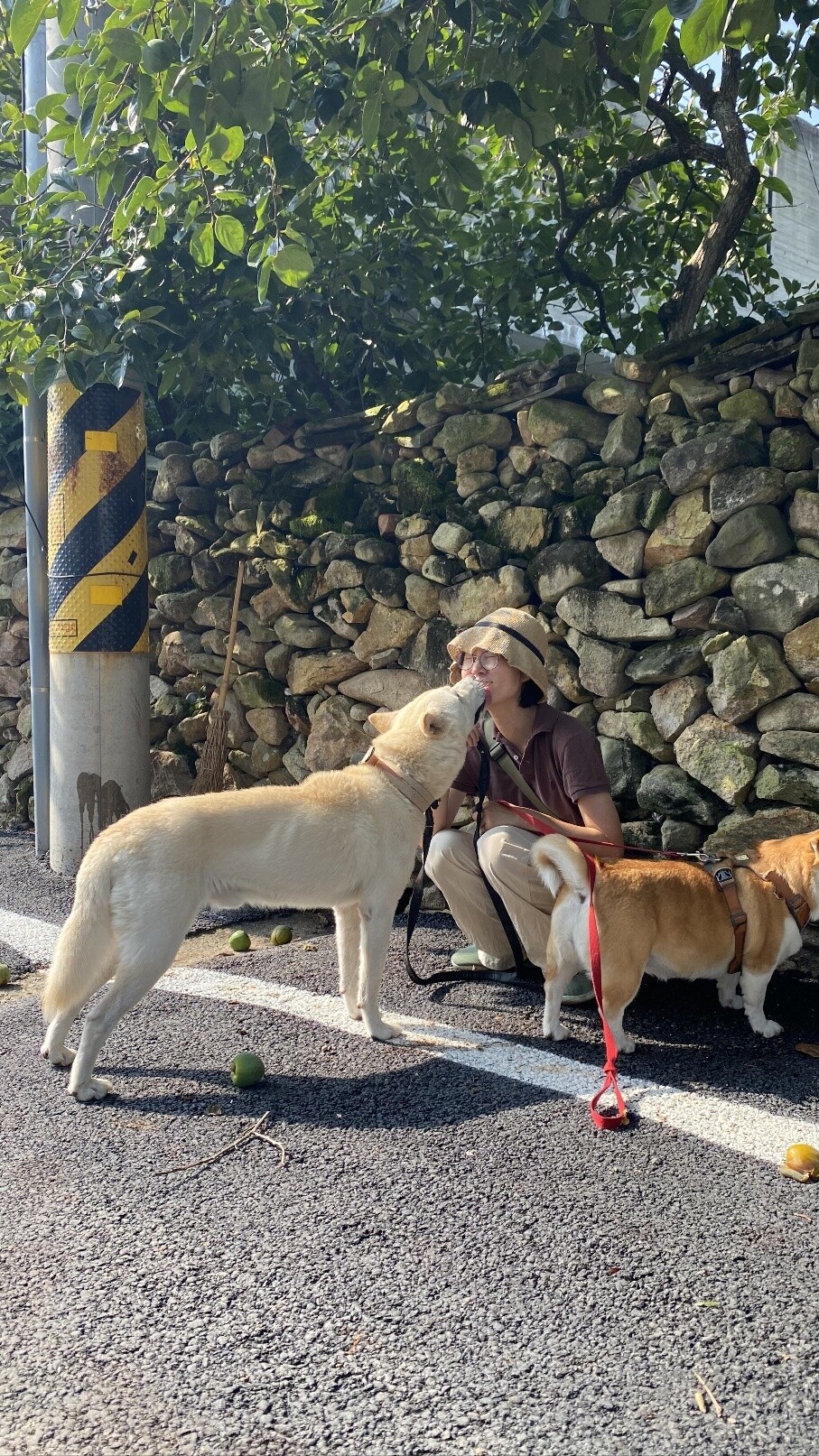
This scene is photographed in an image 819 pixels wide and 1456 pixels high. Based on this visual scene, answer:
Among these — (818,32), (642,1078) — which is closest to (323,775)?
(642,1078)

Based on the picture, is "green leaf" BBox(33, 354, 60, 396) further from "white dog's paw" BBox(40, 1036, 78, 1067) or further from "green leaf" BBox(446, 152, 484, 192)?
"white dog's paw" BBox(40, 1036, 78, 1067)

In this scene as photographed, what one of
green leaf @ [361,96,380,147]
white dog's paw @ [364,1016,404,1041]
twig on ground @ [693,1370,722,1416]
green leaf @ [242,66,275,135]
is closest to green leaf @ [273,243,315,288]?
green leaf @ [242,66,275,135]

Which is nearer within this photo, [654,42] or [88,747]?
[654,42]

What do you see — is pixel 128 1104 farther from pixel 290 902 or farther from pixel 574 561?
pixel 574 561

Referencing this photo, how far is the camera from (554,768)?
3959mm

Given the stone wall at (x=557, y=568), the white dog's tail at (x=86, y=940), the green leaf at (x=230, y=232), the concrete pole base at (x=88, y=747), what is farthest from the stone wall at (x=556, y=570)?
the white dog's tail at (x=86, y=940)

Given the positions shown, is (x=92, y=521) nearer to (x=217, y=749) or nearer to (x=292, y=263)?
(x=217, y=749)

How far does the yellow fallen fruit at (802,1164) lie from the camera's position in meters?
2.51

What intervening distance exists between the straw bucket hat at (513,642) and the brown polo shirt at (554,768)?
0.59ft

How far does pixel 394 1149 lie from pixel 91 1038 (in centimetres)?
96

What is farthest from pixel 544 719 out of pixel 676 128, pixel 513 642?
pixel 676 128

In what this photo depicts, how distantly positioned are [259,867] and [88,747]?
121 inches

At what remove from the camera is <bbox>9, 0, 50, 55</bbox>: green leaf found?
9.06ft

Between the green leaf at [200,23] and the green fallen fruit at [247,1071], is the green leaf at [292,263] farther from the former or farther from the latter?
the green fallen fruit at [247,1071]
